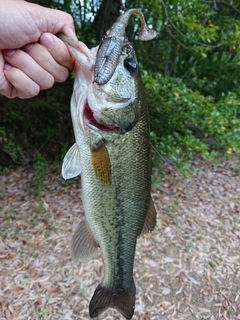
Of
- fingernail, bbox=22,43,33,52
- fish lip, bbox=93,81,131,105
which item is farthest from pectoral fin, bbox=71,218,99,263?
fingernail, bbox=22,43,33,52

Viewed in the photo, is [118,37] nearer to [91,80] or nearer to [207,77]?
[91,80]

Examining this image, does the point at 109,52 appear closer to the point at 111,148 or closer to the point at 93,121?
the point at 93,121

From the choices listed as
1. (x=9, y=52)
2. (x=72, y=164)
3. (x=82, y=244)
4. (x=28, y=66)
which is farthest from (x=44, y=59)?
(x=82, y=244)

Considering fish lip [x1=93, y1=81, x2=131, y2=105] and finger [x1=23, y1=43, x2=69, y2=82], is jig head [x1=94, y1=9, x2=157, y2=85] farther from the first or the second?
finger [x1=23, y1=43, x2=69, y2=82]

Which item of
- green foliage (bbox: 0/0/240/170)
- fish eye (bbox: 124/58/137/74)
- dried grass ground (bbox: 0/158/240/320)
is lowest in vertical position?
dried grass ground (bbox: 0/158/240/320)

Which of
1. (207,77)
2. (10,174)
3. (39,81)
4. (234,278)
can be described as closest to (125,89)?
(39,81)

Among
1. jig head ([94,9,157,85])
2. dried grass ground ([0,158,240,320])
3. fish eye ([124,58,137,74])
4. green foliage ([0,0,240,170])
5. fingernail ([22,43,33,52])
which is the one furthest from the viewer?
green foliage ([0,0,240,170])

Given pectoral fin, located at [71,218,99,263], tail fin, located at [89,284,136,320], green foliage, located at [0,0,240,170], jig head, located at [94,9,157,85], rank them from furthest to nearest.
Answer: green foliage, located at [0,0,240,170] → tail fin, located at [89,284,136,320] → pectoral fin, located at [71,218,99,263] → jig head, located at [94,9,157,85]

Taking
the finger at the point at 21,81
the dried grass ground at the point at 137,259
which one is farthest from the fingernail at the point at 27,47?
the dried grass ground at the point at 137,259
